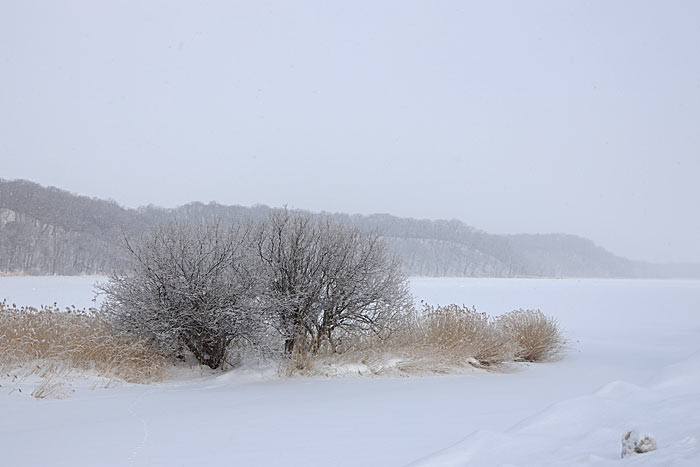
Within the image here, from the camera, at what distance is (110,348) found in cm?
1076

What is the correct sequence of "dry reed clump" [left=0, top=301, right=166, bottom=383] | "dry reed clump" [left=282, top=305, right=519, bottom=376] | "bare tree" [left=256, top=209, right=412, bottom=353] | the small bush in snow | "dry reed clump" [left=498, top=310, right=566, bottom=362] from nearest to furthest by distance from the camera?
1. the small bush in snow
2. "dry reed clump" [left=0, top=301, right=166, bottom=383]
3. "dry reed clump" [left=282, top=305, right=519, bottom=376]
4. "bare tree" [left=256, top=209, right=412, bottom=353]
5. "dry reed clump" [left=498, top=310, right=566, bottom=362]

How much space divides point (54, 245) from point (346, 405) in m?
71.6

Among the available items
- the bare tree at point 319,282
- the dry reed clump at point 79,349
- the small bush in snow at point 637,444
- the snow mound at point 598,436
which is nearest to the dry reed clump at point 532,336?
the bare tree at point 319,282

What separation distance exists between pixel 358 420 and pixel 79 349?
6233 millimetres

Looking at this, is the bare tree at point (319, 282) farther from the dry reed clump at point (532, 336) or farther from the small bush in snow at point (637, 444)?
the small bush in snow at point (637, 444)

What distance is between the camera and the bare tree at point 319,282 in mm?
11859

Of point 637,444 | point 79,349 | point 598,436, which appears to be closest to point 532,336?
point 79,349

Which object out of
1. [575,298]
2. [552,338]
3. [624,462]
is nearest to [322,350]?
[552,338]

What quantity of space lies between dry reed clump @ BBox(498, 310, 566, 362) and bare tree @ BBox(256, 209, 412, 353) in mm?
4637

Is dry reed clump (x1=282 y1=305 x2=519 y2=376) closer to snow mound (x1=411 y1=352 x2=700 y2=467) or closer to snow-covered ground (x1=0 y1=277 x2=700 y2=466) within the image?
snow-covered ground (x1=0 y1=277 x2=700 y2=466)

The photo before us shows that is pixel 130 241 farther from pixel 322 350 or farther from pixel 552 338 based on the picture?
pixel 552 338

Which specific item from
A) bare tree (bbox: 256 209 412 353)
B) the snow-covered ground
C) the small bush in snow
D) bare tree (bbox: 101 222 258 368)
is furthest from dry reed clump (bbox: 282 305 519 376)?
the small bush in snow

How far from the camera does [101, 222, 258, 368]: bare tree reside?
37.3 feet

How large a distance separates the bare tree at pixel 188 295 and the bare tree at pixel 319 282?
623 mm
